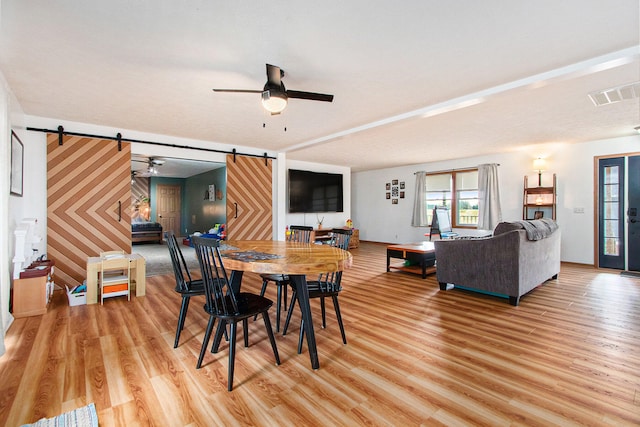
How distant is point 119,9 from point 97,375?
2357 mm

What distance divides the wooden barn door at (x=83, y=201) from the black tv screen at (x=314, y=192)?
3.74 m

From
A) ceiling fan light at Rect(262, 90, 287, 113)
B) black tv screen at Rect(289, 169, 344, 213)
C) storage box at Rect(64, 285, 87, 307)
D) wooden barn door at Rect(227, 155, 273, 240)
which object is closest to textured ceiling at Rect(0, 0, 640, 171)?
ceiling fan light at Rect(262, 90, 287, 113)

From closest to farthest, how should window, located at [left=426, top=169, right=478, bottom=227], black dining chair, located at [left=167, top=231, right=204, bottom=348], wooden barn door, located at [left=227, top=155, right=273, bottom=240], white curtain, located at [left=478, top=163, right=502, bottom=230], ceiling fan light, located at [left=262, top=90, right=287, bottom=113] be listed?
black dining chair, located at [left=167, top=231, right=204, bottom=348] → ceiling fan light, located at [left=262, top=90, right=287, bottom=113] → wooden barn door, located at [left=227, top=155, right=273, bottom=240] → white curtain, located at [left=478, top=163, right=502, bottom=230] → window, located at [left=426, top=169, right=478, bottom=227]

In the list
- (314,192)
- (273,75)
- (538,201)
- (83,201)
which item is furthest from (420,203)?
(83,201)

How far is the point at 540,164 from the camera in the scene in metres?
6.13

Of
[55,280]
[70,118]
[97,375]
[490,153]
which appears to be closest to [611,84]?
[490,153]

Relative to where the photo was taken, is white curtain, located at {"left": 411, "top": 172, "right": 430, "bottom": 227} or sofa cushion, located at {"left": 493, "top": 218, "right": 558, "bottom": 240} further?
white curtain, located at {"left": 411, "top": 172, "right": 430, "bottom": 227}

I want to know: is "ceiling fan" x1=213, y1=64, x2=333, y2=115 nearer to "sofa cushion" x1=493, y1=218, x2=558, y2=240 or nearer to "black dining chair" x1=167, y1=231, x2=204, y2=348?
"black dining chair" x1=167, y1=231, x2=204, y2=348

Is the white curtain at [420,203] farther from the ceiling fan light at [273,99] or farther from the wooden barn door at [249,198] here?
the ceiling fan light at [273,99]

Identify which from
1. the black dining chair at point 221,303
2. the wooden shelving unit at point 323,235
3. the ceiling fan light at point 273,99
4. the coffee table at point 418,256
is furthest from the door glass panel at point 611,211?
the black dining chair at point 221,303

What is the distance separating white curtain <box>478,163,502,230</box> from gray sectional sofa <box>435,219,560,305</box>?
2637 mm

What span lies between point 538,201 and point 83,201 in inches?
321

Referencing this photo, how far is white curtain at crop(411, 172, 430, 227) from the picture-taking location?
8.13 metres

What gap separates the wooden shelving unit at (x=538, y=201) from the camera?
20.1 ft
